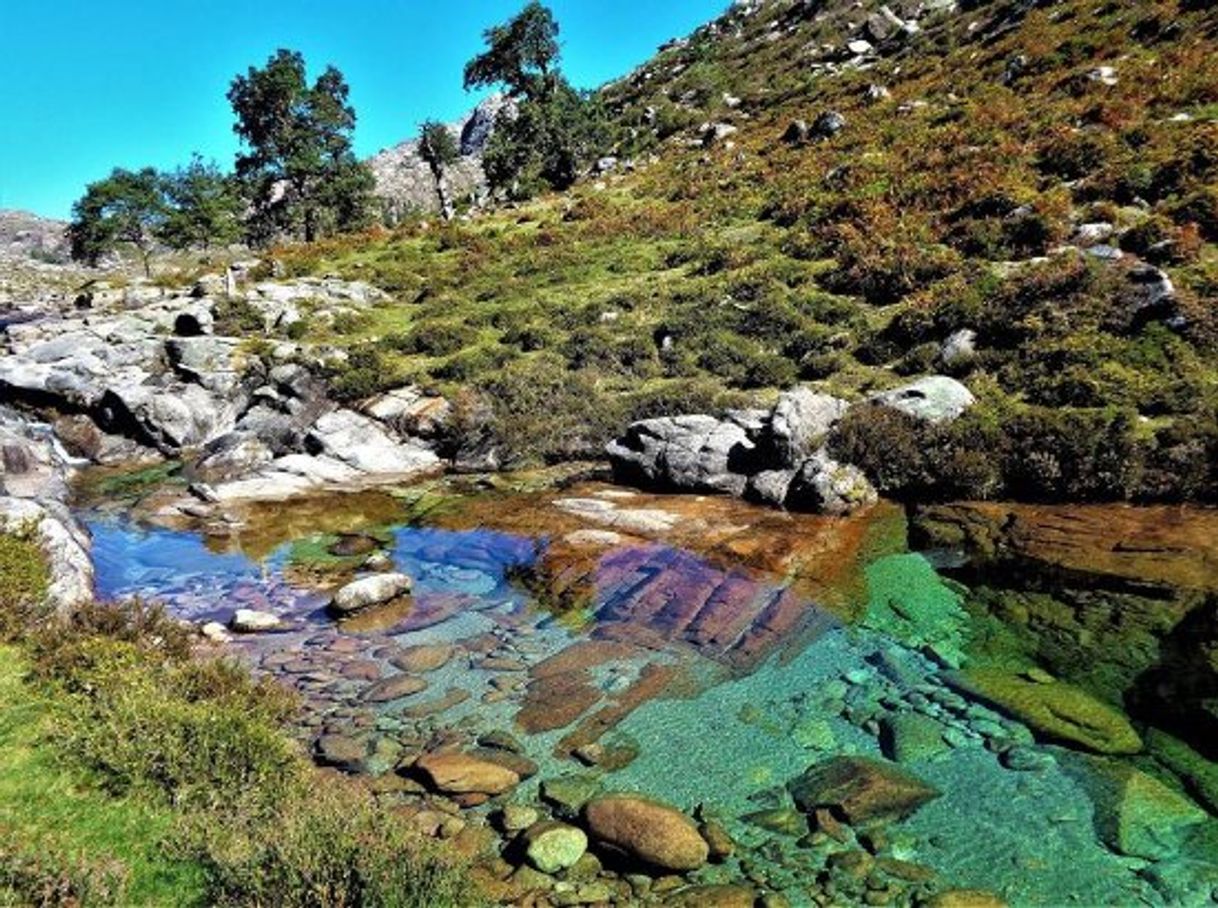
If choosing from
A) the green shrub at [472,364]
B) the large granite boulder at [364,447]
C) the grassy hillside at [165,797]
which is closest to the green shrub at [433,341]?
the green shrub at [472,364]

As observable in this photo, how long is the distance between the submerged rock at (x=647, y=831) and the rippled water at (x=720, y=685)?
18.0 inches

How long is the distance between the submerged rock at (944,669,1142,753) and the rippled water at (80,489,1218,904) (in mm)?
209

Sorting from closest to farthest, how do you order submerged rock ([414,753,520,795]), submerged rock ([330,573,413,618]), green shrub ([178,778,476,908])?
green shrub ([178,778,476,908]) → submerged rock ([414,753,520,795]) → submerged rock ([330,573,413,618])

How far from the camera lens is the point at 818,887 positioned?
20.4 ft

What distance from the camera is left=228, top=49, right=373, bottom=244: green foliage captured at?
53812 millimetres

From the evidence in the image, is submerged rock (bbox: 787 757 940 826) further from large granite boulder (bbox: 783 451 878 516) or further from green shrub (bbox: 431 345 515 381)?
green shrub (bbox: 431 345 515 381)

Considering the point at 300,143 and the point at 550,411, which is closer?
the point at 550,411

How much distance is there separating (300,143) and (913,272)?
4740 cm

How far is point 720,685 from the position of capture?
31.5ft

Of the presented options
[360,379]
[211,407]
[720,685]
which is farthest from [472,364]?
[720,685]

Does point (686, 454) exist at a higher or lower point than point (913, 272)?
lower

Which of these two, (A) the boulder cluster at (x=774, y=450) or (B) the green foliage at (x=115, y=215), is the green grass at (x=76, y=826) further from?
Result: (B) the green foliage at (x=115, y=215)

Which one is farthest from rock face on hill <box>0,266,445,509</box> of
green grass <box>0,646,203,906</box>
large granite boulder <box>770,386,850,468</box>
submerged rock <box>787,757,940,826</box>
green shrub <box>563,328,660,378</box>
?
submerged rock <box>787,757,940,826</box>

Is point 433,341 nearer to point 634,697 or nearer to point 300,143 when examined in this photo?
point 634,697
